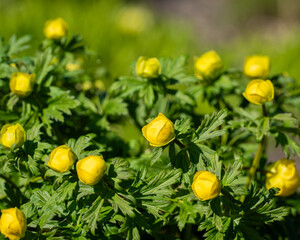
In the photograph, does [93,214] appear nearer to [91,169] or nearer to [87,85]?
[91,169]

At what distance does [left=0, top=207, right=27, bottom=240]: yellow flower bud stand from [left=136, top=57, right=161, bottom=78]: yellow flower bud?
54 centimetres

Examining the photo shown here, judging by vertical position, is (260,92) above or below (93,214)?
above

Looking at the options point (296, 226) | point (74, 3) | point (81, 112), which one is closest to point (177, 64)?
point (81, 112)

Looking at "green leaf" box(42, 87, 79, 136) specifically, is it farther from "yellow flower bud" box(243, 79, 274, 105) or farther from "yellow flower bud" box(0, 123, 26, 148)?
"yellow flower bud" box(243, 79, 274, 105)

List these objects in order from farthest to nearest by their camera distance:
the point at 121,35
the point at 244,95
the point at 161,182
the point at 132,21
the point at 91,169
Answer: the point at 132,21 → the point at 121,35 → the point at 244,95 → the point at 161,182 → the point at 91,169

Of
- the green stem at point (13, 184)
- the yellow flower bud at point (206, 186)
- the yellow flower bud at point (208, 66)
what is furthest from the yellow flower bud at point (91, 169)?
the yellow flower bud at point (208, 66)

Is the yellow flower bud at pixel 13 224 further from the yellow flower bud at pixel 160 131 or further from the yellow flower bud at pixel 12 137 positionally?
the yellow flower bud at pixel 160 131

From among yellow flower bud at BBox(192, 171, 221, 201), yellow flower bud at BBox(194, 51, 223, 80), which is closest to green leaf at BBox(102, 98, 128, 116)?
yellow flower bud at BBox(194, 51, 223, 80)

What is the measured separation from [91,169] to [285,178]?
1.88 feet

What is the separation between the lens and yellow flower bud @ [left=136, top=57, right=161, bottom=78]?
118cm

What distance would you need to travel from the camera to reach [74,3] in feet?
14.4

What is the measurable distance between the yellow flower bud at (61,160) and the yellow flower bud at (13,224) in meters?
0.14

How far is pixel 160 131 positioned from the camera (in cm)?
87

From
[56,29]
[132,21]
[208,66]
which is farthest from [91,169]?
[132,21]
